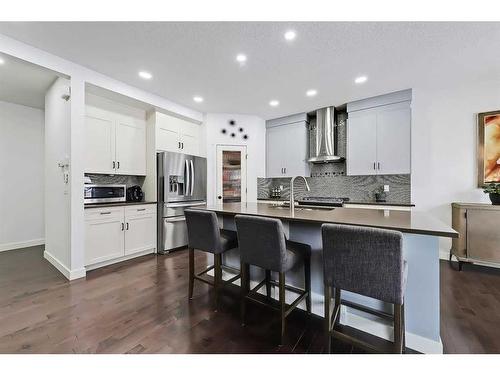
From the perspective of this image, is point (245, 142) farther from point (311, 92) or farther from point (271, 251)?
point (271, 251)

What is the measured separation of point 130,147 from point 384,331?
160 inches

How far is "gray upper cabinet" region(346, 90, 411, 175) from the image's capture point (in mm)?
3535

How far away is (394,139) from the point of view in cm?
363

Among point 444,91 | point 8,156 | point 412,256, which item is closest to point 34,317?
point 412,256

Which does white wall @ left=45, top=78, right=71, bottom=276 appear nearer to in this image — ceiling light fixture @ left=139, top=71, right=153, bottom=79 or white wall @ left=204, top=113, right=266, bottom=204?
ceiling light fixture @ left=139, top=71, right=153, bottom=79

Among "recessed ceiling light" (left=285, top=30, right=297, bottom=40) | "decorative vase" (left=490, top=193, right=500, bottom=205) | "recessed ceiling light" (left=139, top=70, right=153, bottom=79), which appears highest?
"recessed ceiling light" (left=139, top=70, right=153, bottom=79)

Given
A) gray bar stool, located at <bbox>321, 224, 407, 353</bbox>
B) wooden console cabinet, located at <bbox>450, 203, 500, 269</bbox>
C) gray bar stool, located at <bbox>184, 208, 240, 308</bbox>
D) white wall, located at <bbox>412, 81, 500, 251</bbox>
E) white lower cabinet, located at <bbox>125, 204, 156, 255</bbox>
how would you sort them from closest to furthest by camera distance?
gray bar stool, located at <bbox>321, 224, 407, 353</bbox> → gray bar stool, located at <bbox>184, 208, 240, 308</bbox> → wooden console cabinet, located at <bbox>450, 203, 500, 269</bbox> → white wall, located at <bbox>412, 81, 500, 251</bbox> → white lower cabinet, located at <bbox>125, 204, 156, 255</bbox>

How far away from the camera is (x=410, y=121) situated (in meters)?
3.49

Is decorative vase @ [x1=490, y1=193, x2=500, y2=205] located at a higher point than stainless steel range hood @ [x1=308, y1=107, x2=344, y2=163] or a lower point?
lower

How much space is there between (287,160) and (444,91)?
2706 millimetres

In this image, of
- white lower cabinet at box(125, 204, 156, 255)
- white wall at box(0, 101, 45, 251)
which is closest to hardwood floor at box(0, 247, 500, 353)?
white lower cabinet at box(125, 204, 156, 255)

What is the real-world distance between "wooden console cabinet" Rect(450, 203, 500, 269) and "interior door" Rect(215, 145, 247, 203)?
3413 millimetres

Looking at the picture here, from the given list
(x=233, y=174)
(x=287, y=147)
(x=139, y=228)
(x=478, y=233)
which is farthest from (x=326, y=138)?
(x=139, y=228)
